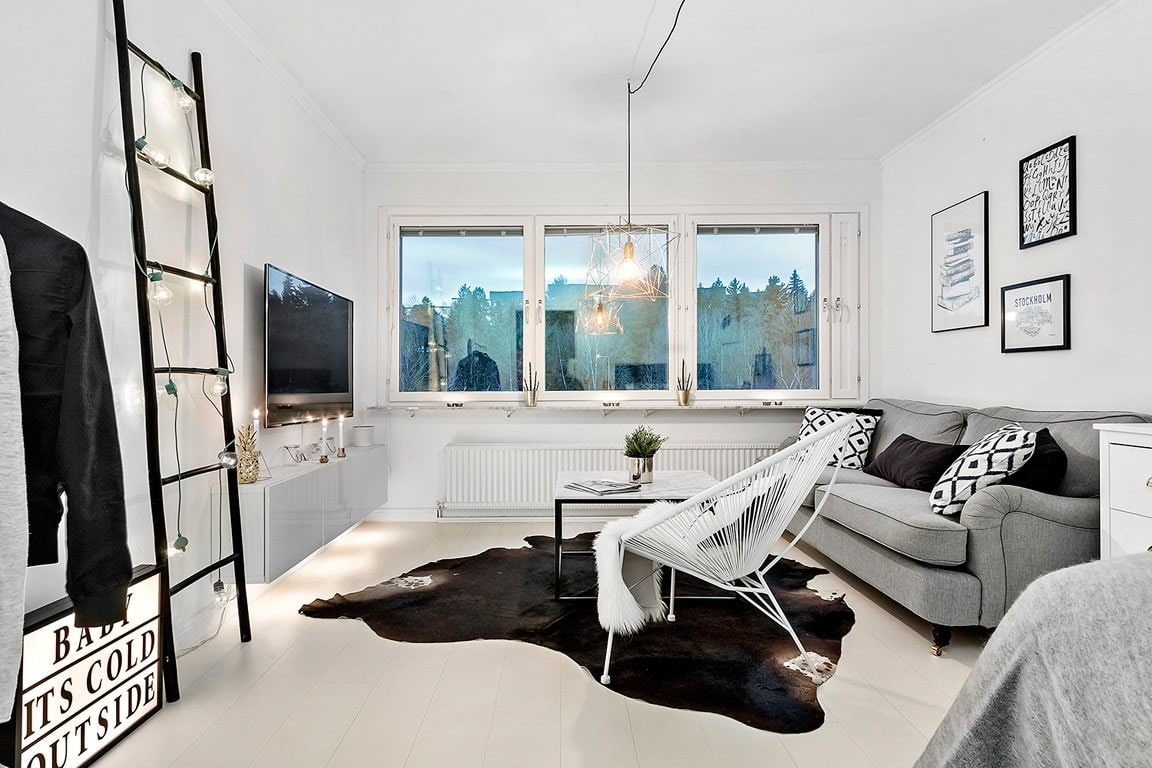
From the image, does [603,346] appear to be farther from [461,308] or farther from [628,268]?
[628,268]

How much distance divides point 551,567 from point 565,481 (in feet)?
1.99

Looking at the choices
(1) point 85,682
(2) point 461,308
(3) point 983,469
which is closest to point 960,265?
(3) point 983,469

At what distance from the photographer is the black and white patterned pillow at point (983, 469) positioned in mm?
2652

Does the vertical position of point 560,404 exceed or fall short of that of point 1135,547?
it exceeds it

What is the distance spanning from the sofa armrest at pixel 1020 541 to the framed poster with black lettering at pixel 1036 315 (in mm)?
1078

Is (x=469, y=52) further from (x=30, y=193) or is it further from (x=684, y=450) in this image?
(x=684, y=450)

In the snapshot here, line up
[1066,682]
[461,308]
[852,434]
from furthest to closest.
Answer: [461,308] → [852,434] → [1066,682]

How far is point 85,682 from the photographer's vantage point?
1750 mm

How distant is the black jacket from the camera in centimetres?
142

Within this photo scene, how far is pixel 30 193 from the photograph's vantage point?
1.80 meters

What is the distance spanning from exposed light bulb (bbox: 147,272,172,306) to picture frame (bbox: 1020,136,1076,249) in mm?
3951

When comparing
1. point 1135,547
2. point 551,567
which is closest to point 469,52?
point 551,567

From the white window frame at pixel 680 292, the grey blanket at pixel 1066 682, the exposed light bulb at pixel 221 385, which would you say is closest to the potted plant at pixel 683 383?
the white window frame at pixel 680 292

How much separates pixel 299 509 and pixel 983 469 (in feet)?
10.0
